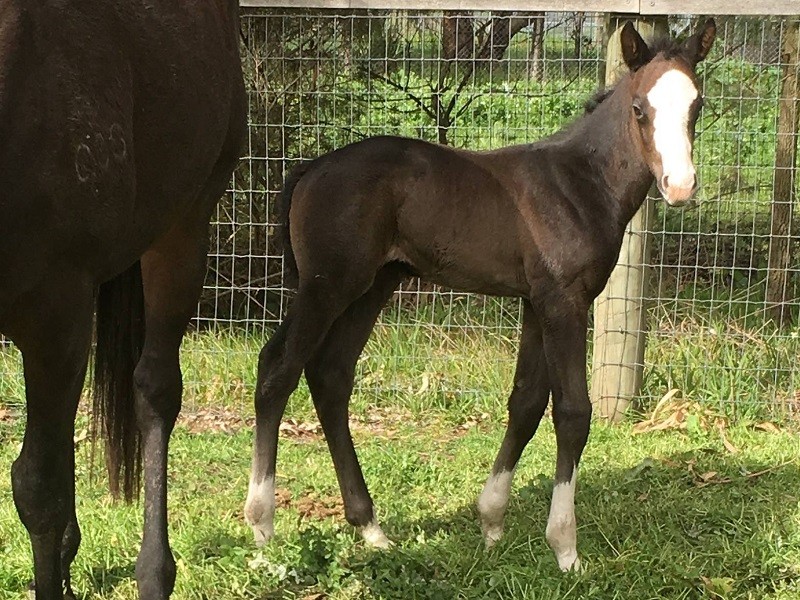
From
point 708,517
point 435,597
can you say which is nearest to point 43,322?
point 435,597

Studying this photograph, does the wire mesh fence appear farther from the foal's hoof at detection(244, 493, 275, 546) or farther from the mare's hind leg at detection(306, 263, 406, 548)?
the foal's hoof at detection(244, 493, 275, 546)

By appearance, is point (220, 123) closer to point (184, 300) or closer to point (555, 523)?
point (184, 300)

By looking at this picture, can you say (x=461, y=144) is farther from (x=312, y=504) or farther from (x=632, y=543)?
(x=632, y=543)

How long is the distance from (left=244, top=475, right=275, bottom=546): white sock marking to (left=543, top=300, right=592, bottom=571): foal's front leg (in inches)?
39.3

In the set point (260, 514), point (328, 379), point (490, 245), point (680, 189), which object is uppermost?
point (680, 189)

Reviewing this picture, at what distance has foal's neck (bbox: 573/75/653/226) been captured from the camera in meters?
3.61

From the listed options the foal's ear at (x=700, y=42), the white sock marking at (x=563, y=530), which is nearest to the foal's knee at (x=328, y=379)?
the white sock marking at (x=563, y=530)

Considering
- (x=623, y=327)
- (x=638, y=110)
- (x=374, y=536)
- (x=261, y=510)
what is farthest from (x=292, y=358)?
(x=623, y=327)

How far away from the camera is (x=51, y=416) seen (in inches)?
87.0

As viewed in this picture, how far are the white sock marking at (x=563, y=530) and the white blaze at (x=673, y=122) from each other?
1.11 metres

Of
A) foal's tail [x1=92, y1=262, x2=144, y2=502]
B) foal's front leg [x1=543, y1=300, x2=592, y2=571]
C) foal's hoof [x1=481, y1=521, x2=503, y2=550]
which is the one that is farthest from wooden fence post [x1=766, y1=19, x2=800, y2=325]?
foal's tail [x1=92, y1=262, x2=144, y2=502]

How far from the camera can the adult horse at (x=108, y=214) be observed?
1869mm

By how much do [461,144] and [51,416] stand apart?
465 cm

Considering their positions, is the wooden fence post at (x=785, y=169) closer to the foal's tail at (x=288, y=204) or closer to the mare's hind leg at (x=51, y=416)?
the foal's tail at (x=288, y=204)
